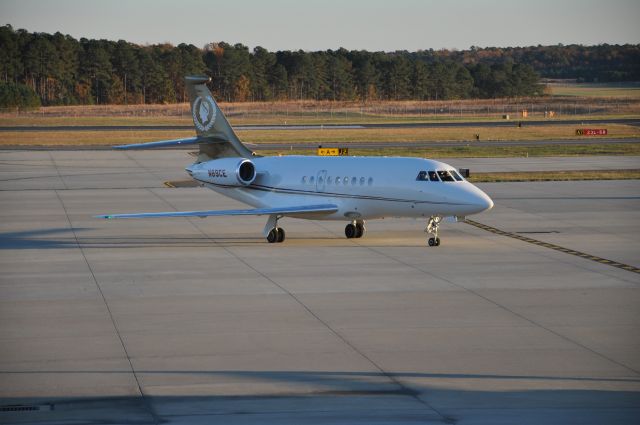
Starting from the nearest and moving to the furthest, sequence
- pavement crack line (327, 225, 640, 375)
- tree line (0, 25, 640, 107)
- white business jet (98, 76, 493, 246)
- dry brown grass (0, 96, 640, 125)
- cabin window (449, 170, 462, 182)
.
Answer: pavement crack line (327, 225, 640, 375) → white business jet (98, 76, 493, 246) → cabin window (449, 170, 462, 182) → dry brown grass (0, 96, 640, 125) → tree line (0, 25, 640, 107)

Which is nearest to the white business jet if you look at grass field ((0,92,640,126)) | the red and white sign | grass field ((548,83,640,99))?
the red and white sign

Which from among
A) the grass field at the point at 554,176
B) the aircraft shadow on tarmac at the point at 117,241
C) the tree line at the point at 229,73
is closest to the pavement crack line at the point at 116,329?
the aircraft shadow on tarmac at the point at 117,241

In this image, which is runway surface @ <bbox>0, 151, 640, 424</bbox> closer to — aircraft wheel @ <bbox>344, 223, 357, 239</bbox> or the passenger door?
aircraft wheel @ <bbox>344, 223, 357, 239</bbox>

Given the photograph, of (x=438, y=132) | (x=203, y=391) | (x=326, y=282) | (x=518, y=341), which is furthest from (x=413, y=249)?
(x=438, y=132)

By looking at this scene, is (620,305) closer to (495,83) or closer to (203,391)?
(203,391)

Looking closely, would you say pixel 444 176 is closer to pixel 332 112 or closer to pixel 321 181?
pixel 321 181

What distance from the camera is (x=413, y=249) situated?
108 ft

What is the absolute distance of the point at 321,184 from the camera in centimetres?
3503

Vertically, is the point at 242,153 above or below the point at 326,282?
above

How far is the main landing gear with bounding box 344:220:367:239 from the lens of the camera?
116ft

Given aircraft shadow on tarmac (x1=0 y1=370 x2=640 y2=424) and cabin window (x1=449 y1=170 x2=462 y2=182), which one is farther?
cabin window (x1=449 y1=170 x2=462 y2=182)

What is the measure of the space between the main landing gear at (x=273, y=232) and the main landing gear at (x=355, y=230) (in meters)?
2.21

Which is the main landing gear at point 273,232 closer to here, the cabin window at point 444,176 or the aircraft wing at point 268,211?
the aircraft wing at point 268,211

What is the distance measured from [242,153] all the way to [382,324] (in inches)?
642
